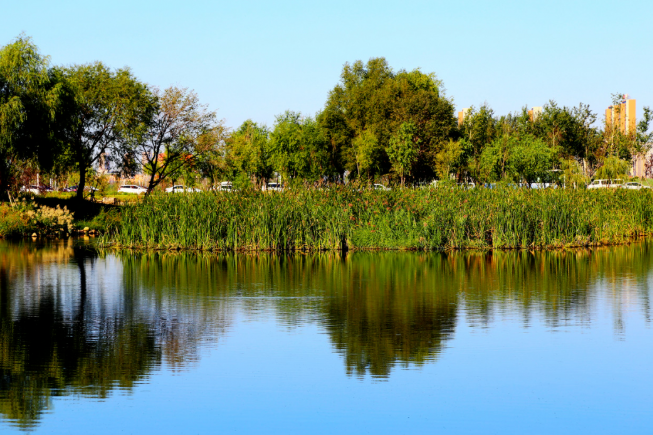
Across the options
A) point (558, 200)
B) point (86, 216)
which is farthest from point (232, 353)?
point (86, 216)

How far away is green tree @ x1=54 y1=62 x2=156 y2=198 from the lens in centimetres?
4922

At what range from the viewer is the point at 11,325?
495 inches

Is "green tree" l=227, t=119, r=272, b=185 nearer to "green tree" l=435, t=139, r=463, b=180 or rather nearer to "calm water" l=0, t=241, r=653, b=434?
"green tree" l=435, t=139, r=463, b=180

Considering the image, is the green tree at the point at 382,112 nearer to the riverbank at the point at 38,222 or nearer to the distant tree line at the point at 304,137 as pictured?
the distant tree line at the point at 304,137

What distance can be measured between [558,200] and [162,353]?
21.0 m

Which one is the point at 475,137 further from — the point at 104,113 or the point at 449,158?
the point at 104,113

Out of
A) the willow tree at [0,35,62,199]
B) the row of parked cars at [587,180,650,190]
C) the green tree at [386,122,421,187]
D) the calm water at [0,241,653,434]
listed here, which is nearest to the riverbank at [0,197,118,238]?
the willow tree at [0,35,62,199]

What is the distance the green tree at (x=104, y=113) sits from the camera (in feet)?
161

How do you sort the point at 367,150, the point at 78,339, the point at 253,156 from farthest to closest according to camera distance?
1. the point at 253,156
2. the point at 367,150
3. the point at 78,339

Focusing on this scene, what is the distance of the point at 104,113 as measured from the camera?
50125 millimetres

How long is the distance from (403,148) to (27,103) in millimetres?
40070

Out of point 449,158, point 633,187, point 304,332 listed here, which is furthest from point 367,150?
point 304,332

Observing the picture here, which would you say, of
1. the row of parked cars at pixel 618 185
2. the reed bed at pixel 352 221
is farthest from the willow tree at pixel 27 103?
the row of parked cars at pixel 618 185

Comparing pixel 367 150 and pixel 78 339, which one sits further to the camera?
pixel 367 150
